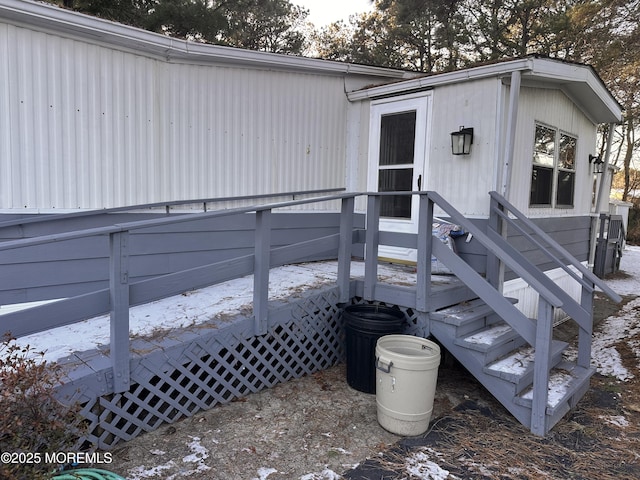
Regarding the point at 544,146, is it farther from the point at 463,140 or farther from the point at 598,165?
the point at 598,165

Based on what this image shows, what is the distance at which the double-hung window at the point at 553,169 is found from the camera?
204 inches

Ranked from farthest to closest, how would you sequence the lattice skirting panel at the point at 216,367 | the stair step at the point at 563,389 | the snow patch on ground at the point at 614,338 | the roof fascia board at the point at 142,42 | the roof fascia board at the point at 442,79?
the snow patch on ground at the point at 614,338, the roof fascia board at the point at 442,79, the roof fascia board at the point at 142,42, the stair step at the point at 563,389, the lattice skirting panel at the point at 216,367

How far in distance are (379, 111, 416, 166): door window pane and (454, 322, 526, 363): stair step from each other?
2.19 meters

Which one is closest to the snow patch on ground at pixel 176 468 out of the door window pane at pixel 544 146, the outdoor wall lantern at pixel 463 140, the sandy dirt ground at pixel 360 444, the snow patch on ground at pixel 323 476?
the sandy dirt ground at pixel 360 444

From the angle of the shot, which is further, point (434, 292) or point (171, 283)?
point (434, 292)

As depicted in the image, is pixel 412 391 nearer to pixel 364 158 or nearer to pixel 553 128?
pixel 364 158

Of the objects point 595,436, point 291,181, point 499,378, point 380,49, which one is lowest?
point 595,436

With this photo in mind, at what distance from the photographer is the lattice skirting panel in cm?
259

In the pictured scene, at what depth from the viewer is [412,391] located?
9.43 feet

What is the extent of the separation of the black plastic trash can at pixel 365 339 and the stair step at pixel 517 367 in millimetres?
777

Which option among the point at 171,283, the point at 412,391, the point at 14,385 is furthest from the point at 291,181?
the point at 14,385

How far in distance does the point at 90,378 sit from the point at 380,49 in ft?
47.1

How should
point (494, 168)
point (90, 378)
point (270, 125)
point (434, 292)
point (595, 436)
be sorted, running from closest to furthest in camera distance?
point (90, 378), point (595, 436), point (434, 292), point (494, 168), point (270, 125)

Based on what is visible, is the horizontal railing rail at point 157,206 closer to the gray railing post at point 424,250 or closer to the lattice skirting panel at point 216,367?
the lattice skirting panel at point 216,367
